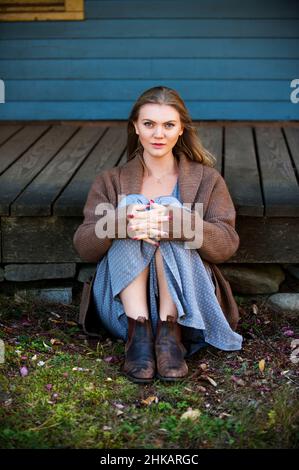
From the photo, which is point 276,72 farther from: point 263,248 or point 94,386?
point 94,386

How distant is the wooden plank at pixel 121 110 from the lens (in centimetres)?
479

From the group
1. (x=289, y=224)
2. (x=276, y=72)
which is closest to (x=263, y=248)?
(x=289, y=224)

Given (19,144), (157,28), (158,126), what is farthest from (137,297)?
(157,28)

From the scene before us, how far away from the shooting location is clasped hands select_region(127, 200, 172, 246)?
2.78 meters

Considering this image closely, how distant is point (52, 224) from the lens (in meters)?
3.35

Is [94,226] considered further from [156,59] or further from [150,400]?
[156,59]

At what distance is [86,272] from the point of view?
3.46 metres

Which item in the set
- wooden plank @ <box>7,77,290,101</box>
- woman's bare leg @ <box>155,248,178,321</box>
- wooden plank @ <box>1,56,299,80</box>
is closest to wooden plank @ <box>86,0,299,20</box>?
wooden plank @ <box>1,56,299,80</box>

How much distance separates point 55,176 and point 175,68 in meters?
1.45

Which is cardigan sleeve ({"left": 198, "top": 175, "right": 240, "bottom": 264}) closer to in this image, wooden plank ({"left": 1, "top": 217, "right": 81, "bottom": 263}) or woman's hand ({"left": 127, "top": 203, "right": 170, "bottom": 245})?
woman's hand ({"left": 127, "top": 203, "right": 170, "bottom": 245})

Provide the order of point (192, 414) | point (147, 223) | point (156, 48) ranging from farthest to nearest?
1. point (156, 48)
2. point (147, 223)
3. point (192, 414)

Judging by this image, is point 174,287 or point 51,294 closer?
point 174,287
